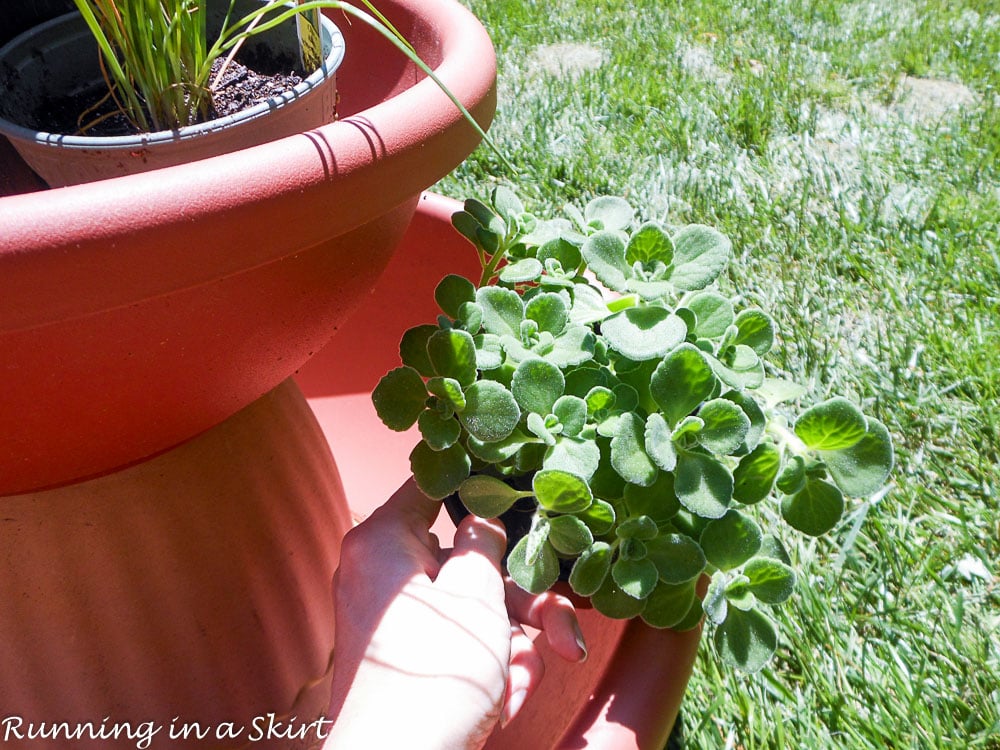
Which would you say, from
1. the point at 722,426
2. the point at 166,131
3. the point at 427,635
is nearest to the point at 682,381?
the point at 722,426

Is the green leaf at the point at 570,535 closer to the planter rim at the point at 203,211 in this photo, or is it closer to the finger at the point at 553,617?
the finger at the point at 553,617

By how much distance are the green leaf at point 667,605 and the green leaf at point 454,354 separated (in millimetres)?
214

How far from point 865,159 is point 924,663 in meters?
1.18

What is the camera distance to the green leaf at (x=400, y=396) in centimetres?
69

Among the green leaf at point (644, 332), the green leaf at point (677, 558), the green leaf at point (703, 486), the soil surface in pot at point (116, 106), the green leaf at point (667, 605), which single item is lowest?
the green leaf at point (667, 605)

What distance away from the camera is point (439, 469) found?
67cm

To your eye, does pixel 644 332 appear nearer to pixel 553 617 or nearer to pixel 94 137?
pixel 553 617

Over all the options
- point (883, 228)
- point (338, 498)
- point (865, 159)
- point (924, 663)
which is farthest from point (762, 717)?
point (865, 159)

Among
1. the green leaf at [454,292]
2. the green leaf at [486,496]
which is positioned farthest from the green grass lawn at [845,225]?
the green leaf at [454,292]

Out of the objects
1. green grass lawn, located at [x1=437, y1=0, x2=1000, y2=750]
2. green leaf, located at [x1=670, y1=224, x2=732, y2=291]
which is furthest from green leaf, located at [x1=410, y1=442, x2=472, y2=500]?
green grass lawn, located at [x1=437, y1=0, x2=1000, y2=750]

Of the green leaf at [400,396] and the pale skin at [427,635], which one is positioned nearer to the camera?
the pale skin at [427,635]

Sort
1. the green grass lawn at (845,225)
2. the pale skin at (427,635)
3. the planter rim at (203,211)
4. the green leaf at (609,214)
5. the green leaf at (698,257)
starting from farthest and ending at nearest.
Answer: the green grass lawn at (845,225)
the green leaf at (609,214)
the green leaf at (698,257)
the pale skin at (427,635)
the planter rim at (203,211)

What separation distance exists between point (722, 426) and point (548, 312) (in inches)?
6.6

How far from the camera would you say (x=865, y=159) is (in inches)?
69.2
